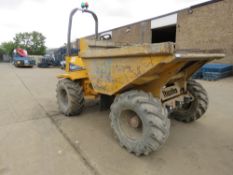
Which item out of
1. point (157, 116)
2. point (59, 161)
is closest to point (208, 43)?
point (157, 116)

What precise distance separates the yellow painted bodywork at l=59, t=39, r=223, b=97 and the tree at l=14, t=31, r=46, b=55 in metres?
42.6

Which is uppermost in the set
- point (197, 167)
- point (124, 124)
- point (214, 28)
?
point (214, 28)

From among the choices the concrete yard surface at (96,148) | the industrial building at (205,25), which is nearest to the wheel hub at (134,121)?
the concrete yard surface at (96,148)

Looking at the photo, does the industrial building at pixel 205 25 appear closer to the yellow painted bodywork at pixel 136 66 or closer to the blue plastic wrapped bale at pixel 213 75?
the blue plastic wrapped bale at pixel 213 75

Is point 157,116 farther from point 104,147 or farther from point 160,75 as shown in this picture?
point 104,147

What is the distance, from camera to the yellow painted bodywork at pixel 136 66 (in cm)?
186

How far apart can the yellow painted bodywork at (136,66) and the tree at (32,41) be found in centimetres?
4261

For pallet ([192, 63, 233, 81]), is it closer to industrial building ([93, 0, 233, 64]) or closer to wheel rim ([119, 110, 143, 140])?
industrial building ([93, 0, 233, 64])

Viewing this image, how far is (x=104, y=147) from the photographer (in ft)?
8.08

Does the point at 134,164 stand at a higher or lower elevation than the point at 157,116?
lower

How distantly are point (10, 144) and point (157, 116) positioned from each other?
2.26 meters

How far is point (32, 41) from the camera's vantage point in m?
41.5

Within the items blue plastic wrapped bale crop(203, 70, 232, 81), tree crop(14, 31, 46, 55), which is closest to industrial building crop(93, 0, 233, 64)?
blue plastic wrapped bale crop(203, 70, 232, 81)

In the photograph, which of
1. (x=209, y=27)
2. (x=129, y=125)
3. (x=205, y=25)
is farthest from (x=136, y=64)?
(x=205, y=25)
